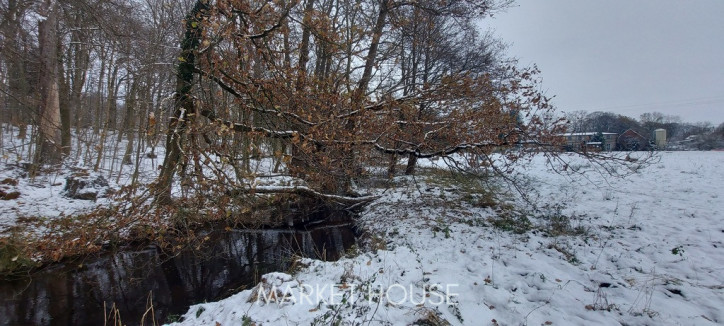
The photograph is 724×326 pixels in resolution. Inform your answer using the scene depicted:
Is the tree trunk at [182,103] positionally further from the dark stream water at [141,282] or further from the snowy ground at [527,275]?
the snowy ground at [527,275]

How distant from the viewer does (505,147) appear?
8.23m

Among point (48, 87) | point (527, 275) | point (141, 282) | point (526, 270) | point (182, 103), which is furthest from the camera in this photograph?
point (48, 87)

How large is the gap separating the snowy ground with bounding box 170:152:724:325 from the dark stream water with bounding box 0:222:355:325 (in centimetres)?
127

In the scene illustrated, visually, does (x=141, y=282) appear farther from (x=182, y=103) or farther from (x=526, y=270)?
(x=526, y=270)

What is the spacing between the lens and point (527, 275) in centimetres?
429

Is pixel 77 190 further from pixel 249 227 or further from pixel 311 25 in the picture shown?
pixel 311 25

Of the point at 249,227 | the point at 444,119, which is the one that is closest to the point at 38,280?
the point at 249,227

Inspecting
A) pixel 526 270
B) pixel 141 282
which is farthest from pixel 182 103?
pixel 526 270

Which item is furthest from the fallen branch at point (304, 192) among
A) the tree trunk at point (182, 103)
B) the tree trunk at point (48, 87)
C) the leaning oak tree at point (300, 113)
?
the tree trunk at point (48, 87)

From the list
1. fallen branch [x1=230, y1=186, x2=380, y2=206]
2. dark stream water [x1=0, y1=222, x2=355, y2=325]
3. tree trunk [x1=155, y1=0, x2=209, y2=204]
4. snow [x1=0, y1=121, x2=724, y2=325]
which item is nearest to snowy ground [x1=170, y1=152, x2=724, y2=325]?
snow [x1=0, y1=121, x2=724, y2=325]

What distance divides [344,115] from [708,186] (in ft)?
29.5

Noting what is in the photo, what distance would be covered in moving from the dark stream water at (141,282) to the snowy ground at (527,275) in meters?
1.27

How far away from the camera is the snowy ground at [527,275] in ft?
11.2

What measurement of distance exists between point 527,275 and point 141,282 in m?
6.33
